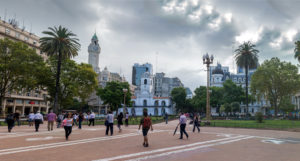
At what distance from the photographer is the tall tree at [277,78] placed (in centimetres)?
4878

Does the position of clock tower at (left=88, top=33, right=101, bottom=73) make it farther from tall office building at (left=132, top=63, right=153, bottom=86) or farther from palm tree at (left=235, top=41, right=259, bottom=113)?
palm tree at (left=235, top=41, right=259, bottom=113)

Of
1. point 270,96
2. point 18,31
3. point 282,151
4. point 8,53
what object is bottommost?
point 282,151

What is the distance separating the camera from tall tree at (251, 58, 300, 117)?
160ft

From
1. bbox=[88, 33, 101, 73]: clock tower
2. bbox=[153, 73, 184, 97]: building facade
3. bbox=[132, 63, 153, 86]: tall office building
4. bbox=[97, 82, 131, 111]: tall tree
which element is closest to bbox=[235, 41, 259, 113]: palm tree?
bbox=[97, 82, 131, 111]: tall tree

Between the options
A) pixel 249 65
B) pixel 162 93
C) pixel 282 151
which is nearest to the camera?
pixel 282 151

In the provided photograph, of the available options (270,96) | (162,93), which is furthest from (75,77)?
(162,93)

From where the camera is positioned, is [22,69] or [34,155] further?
[22,69]

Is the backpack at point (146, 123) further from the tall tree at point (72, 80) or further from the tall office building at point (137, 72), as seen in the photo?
the tall office building at point (137, 72)

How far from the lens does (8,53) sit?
3244 cm

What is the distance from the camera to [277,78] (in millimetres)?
49281

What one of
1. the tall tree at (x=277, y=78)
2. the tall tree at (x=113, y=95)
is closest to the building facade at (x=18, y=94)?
the tall tree at (x=113, y=95)

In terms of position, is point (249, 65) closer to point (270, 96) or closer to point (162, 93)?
point (270, 96)

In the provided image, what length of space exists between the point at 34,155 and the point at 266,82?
52.6 metres

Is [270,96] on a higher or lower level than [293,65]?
lower
